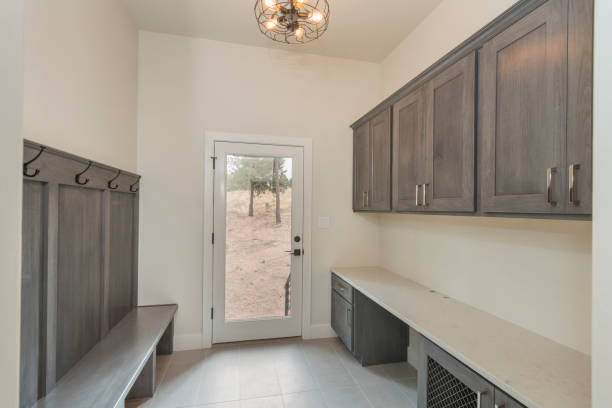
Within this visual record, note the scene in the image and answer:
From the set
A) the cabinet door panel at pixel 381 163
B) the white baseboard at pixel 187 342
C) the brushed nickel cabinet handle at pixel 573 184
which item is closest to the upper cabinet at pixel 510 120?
the brushed nickel cabinet handle at pixel 573 184

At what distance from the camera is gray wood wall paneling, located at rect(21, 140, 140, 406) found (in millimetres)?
1438

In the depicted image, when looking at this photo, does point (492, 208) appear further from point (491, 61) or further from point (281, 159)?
point (281, 159)

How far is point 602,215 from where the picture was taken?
2.53 feet

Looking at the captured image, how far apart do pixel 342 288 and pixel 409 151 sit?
1.50 meters

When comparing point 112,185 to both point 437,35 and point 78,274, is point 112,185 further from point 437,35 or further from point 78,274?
point 437,35

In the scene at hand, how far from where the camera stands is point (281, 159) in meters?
3.10

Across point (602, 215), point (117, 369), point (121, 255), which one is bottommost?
point (117, 369)

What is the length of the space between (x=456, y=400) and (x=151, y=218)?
2.77 m

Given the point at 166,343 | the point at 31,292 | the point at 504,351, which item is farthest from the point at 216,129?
the point at 504,351

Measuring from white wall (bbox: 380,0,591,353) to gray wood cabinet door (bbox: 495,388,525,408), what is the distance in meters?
0.56

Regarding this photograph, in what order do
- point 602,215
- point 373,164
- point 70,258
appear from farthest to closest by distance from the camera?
point 373,164
point 70,258
point 602,215

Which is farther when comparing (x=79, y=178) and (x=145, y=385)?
(x=145, y=385)

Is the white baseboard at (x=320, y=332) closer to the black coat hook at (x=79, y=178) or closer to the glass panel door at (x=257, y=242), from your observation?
the glass panel door at (x=257, y=242)

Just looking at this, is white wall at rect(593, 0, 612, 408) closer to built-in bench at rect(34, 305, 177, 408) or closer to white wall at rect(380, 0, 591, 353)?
white wall at rect(380, 0, 591, 353)
